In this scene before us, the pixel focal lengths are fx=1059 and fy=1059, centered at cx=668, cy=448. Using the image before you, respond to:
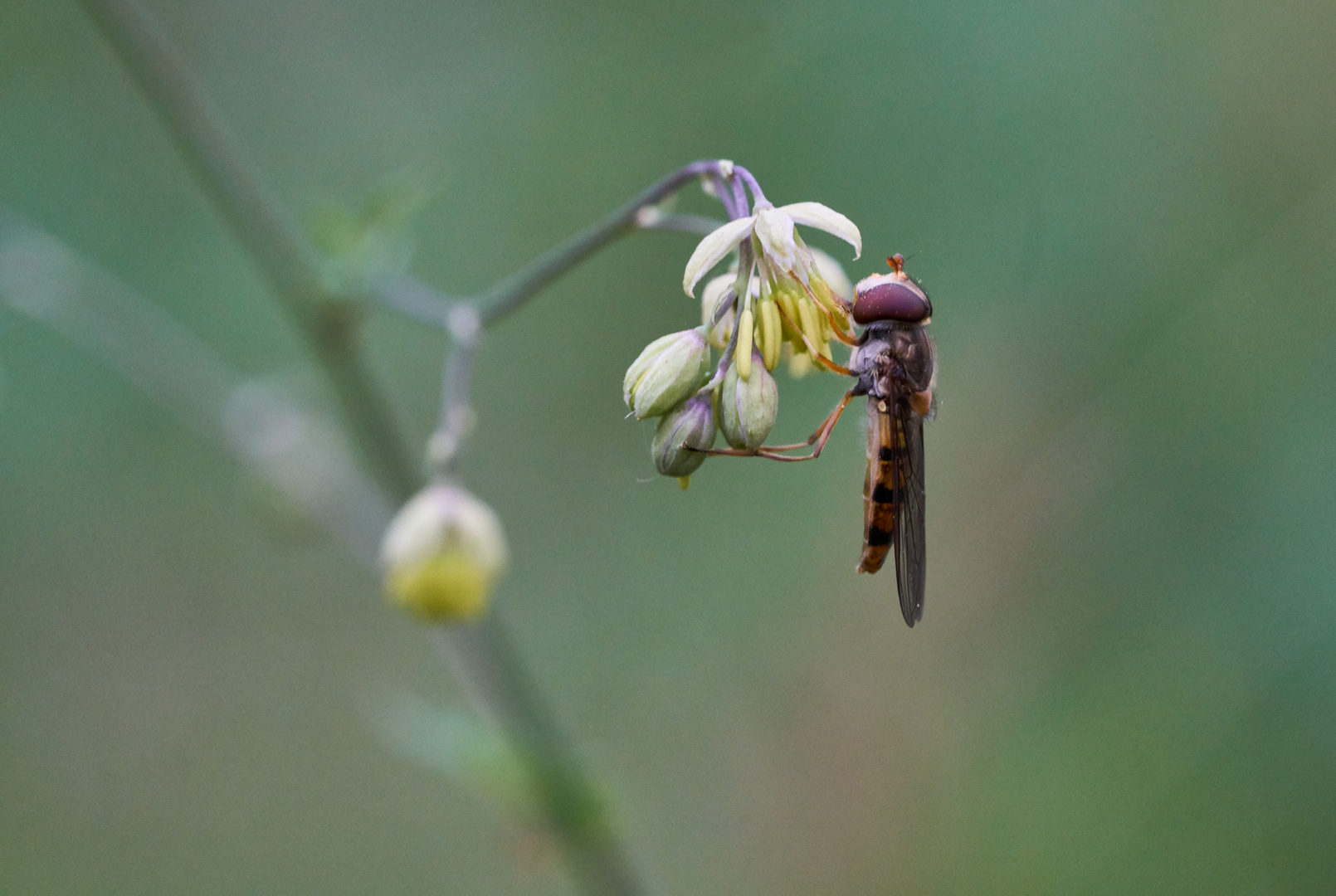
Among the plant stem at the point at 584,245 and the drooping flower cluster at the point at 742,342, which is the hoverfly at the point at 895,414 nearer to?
the drooping flower cluster at the point at 742,342

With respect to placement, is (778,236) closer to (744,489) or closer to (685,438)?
(685,438)

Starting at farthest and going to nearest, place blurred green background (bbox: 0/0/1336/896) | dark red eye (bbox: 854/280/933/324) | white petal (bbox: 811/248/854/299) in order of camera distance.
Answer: blurred green background (bbox: 0/0/1336/896) < white petal (bbox: 811/248/854/299) < dark red eye (bbox: 854/280/933/324)

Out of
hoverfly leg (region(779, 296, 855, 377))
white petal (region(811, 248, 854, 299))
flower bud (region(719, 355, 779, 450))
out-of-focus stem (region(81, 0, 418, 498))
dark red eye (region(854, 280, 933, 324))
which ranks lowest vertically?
flower bud (region(719, 355, 779, 450))

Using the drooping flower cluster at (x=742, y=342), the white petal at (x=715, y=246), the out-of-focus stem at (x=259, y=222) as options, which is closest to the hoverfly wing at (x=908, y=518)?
the drooping flower cluster at (x=742, y=342)

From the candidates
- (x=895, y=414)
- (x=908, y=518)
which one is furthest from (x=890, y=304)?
(x=908, y=518)

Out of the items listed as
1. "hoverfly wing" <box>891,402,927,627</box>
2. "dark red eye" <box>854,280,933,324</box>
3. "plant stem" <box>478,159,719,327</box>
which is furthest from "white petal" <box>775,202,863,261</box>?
"hoverfly wing" <box>891,402,927,627</box>

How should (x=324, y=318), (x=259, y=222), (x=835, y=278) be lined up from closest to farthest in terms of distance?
(x=835, y=278) → (x=324, y=318) → (x=259, y=222)

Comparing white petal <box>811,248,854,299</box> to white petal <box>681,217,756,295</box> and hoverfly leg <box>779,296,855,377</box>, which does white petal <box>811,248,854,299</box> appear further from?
white petal <box>681,217,756,295</box>
